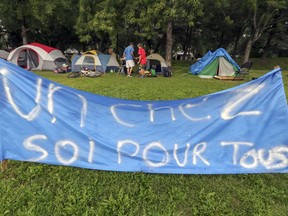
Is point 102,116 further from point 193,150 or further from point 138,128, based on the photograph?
point 193,150

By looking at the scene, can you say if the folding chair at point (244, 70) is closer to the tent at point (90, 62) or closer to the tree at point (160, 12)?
the tree at point (160, 12)

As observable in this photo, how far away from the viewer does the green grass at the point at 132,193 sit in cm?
253

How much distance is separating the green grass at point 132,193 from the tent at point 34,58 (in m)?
14.1

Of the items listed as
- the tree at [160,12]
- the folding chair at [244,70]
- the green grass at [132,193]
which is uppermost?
the tree at [160,12]

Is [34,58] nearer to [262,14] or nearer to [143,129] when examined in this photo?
[143,129]

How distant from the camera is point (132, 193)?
278cm

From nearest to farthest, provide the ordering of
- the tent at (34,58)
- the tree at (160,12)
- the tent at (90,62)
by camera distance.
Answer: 1. the tree at (160,12)
2. the tent at (90,62)
3. the tent at (34,58)

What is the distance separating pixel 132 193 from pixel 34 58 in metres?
16.1

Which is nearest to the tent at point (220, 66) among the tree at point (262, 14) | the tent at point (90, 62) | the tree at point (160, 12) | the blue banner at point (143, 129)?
the tree at point (160, 12)

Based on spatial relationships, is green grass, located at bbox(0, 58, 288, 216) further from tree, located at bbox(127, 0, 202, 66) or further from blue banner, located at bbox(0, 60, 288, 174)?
tree, located at bbox(127, 0, 202, 66)

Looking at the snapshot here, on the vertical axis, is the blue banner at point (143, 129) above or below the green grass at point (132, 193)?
above

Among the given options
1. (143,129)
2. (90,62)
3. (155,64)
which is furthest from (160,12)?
(143,129)

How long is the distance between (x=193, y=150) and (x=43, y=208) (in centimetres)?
173

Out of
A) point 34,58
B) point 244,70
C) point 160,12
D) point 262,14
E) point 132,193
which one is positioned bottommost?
point 132,193
